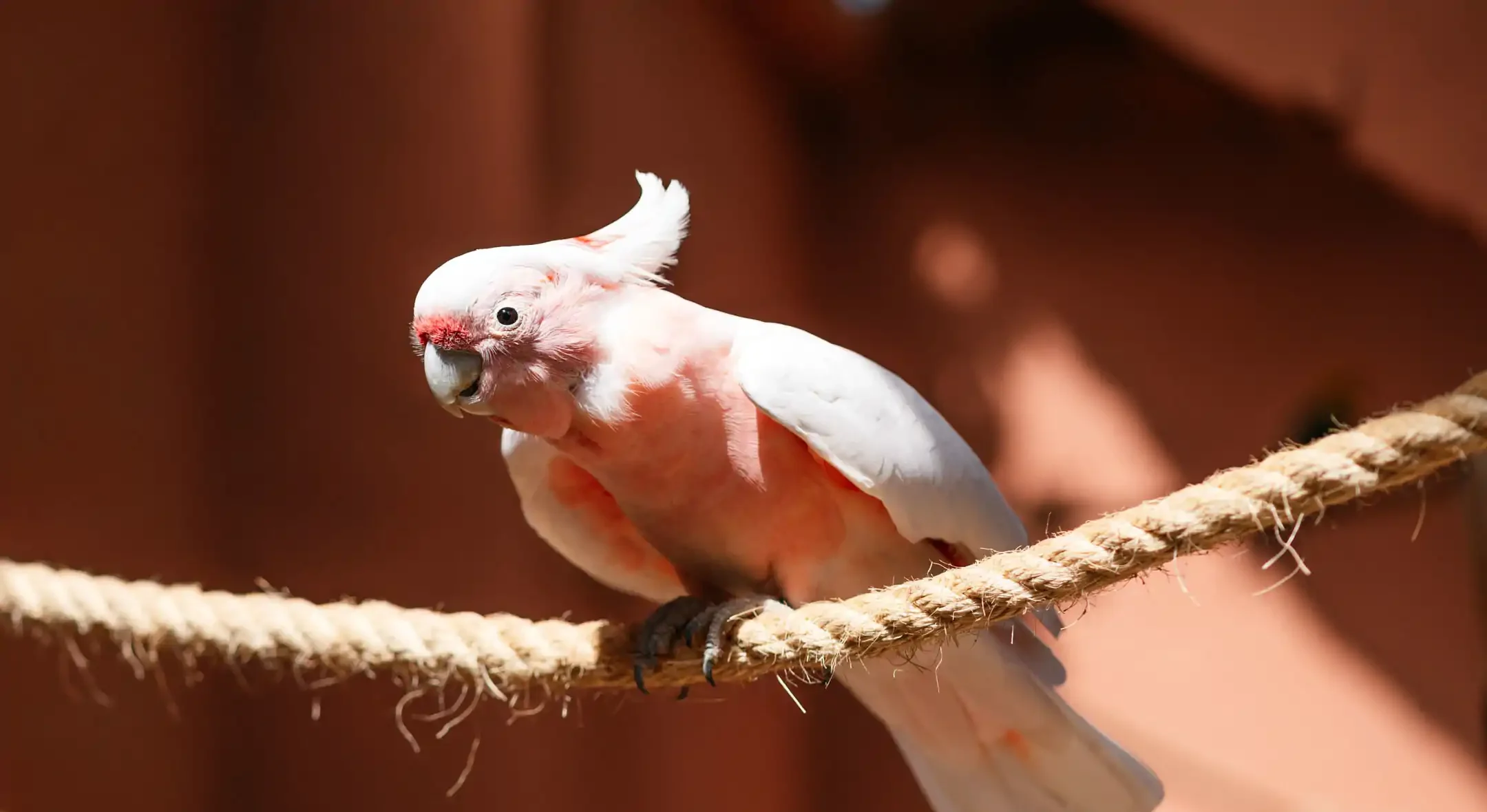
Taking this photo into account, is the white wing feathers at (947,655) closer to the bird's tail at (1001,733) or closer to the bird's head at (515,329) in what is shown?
the bird's tail at (1001,733)

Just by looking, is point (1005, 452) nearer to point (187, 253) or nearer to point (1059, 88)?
point (1059, 88)

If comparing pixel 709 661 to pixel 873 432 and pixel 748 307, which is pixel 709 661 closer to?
pixel 873 432

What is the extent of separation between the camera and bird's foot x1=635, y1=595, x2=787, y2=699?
3.31ft

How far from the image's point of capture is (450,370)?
3.00 feet

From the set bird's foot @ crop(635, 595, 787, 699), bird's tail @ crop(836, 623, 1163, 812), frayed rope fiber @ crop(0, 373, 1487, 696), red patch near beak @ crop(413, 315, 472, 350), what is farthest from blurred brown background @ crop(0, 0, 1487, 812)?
red patch near beak @ crop(413, 315, 472, 350)

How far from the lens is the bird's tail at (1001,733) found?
1.12 metres

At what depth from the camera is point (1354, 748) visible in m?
1.78

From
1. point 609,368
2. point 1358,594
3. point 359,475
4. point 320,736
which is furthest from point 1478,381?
point 320,736

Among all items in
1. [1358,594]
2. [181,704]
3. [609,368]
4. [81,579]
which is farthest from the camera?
[1358,594]

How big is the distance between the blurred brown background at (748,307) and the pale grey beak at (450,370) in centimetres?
70

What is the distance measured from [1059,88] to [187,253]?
1620mm

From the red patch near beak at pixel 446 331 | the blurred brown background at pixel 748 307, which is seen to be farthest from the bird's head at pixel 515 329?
the blurred brown background at pixel 748 307

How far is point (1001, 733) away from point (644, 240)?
0.71 meters

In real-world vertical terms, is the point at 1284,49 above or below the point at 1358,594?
above
